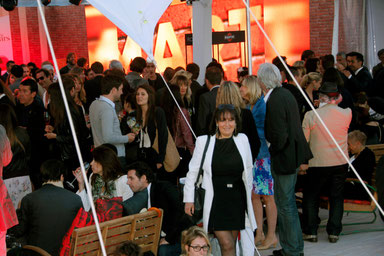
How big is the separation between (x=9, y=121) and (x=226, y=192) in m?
2.38

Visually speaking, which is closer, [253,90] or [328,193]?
[253,90]

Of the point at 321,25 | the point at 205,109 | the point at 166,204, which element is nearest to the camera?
the point at 166,204

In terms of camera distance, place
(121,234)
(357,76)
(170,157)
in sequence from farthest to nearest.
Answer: (357,76) < (170,157) < (121,234)

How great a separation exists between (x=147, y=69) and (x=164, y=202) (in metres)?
3.90

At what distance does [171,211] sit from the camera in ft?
17.1

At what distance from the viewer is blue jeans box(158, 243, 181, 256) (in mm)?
5184

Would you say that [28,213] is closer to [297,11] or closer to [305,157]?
[305,157]

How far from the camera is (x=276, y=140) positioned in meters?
5.48

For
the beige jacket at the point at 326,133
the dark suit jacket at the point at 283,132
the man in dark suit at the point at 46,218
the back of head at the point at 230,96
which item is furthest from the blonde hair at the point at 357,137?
the man in dark suit at the point at 46,218

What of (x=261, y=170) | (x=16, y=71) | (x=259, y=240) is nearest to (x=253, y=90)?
(x=261, y=170)

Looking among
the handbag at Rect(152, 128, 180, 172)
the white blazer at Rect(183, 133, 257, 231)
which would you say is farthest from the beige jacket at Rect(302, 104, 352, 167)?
the white blazer at Rect(183, 133, 257, 231)

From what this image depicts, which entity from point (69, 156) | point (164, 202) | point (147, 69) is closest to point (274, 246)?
point (164, 202)

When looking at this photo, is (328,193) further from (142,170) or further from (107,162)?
(107,162)

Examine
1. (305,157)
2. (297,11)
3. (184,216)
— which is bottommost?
(184,216)
